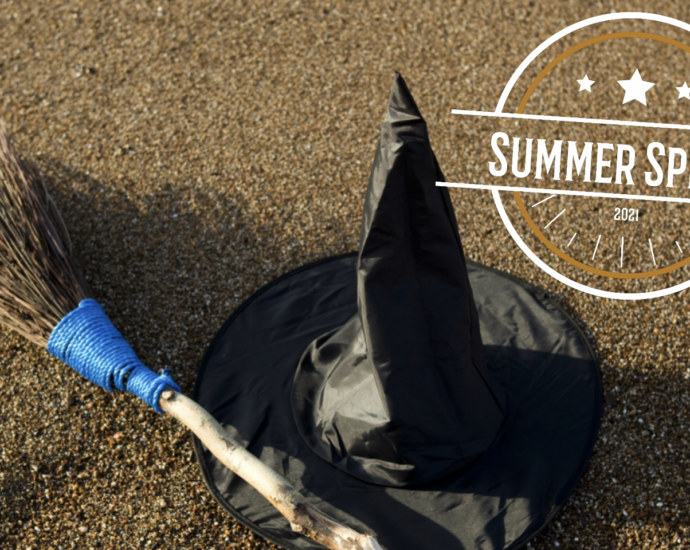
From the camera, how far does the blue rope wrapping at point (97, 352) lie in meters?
2.45

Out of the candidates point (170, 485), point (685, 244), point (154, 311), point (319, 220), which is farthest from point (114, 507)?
point (685, 244)

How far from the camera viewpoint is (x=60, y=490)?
8.02ft

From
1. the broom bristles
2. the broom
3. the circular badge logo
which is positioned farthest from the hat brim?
the broom bristles

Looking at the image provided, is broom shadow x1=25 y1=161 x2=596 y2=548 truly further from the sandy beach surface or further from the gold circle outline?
the gold circle outline

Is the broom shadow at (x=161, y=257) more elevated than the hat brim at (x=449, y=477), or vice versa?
the broom shadow at (x=161, y=257)

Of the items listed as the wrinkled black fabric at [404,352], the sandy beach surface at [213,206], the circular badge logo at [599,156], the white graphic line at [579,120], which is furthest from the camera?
the white graphic line at [579,120]

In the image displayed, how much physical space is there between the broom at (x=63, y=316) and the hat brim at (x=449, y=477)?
24 centimetres

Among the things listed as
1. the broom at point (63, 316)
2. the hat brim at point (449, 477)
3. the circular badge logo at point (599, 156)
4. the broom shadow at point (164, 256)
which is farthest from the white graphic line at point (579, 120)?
the broom at point (63, 316)

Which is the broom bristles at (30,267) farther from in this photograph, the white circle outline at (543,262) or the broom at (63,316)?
the white circle outline at (543,262)

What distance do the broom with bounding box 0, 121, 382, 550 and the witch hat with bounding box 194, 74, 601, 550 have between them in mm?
244

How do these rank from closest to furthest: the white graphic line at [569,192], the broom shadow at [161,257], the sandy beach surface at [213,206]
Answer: the sandy beach surface at [213,206]
the broom shadow at [161,257]
the white graphic line at [569,192]

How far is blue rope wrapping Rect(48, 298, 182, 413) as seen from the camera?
2.45 m

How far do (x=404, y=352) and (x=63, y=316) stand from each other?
1.48m

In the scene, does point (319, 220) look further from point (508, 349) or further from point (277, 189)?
point (508, 349)
